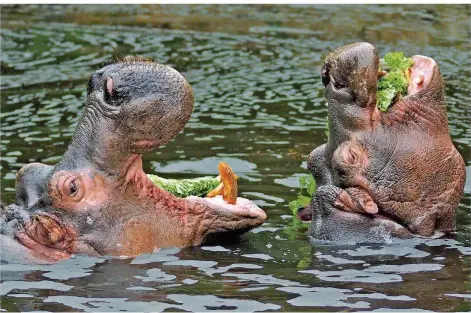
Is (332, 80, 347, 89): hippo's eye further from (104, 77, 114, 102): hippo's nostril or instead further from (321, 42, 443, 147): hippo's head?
(104, 77, 114, 102): hippo's nostril

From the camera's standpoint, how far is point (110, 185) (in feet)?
25.5

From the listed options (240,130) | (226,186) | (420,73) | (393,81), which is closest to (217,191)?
(226,186)

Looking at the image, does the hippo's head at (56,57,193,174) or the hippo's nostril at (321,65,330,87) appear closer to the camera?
the hippo's head at (56,57,193,174)

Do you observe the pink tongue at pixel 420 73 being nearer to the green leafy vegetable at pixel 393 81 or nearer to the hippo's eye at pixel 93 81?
the green leafy vegetable at pixel 393 81

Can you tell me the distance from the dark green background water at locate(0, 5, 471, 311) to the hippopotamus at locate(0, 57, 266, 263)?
0.14m

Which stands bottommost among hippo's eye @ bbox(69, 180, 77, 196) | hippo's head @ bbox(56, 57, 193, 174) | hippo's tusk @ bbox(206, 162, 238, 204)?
hippo's tusk @ bbox(206, 162, 238, 204)

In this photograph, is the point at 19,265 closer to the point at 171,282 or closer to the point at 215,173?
the point at 171,282

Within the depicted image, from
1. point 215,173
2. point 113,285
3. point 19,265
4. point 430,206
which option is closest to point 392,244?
point 430,206

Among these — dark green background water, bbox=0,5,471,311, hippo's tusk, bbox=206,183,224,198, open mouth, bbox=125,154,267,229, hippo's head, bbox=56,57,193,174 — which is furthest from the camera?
hippo's tusk, bbox=206,183,224,198

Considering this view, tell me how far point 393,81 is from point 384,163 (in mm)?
583

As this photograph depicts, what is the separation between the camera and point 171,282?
759 centimetres

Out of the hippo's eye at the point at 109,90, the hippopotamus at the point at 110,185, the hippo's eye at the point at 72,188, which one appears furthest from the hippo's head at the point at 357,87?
the hippo's eye at the point at 72,188

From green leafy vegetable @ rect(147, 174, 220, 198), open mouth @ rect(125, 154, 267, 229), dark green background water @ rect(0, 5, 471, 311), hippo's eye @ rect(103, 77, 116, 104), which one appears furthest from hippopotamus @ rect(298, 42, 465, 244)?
hippo's eye @ rect(103, 77, 116, 104)

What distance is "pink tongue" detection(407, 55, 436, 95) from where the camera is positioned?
8.28 m
